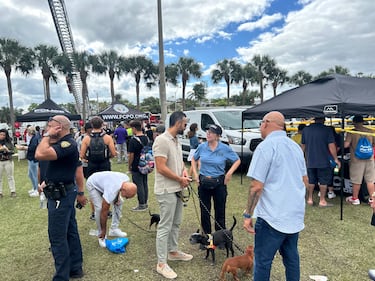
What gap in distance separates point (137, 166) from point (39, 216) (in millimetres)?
2002

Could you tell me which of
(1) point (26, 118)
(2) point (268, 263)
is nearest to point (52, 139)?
(2) point (268, 263)

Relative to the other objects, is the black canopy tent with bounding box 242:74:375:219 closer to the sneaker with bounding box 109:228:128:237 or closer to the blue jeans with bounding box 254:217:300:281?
the blue jeans with bounding box 254:217:300:281

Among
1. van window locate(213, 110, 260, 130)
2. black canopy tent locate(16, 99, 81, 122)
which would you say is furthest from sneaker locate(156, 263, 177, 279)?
black canopy tent locate(16, 99, 81, 122)

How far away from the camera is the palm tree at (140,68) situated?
34688mm

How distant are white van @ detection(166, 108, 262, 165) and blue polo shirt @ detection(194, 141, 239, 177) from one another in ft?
13.4

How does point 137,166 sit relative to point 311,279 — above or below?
above

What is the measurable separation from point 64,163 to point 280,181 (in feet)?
6.32

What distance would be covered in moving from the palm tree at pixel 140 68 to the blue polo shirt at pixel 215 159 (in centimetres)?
3221

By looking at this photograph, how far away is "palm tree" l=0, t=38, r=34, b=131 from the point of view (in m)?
23.7

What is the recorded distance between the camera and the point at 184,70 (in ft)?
126

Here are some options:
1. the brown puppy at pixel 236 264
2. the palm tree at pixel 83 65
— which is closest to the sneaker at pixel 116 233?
the brown puppy at pixel 236 264

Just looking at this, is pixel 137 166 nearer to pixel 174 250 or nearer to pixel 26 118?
pixel 174 250

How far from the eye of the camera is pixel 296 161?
2.35 meters

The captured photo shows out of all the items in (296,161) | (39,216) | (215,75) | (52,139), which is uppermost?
(215,75)
